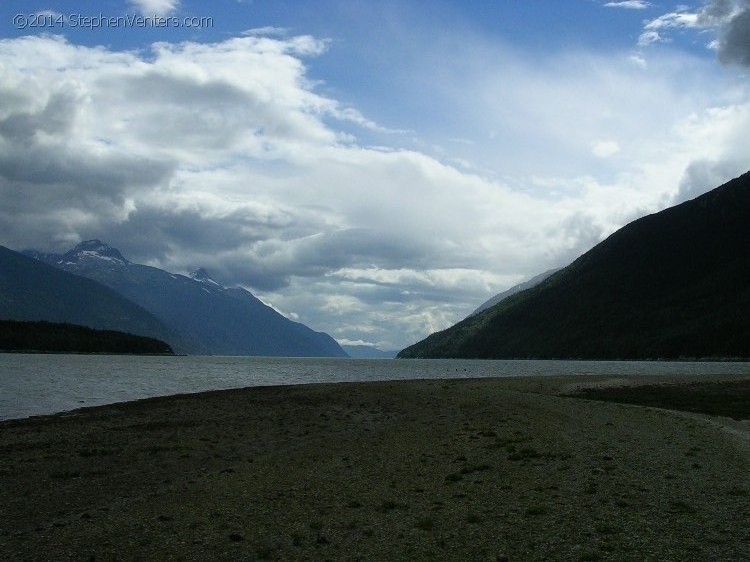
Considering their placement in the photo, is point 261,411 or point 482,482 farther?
point 261,411

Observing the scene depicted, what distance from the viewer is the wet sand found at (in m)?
16.0

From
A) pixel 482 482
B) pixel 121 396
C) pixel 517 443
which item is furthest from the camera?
pixel 121 396

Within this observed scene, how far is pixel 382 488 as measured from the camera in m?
22.7

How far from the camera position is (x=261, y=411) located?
52125 mm

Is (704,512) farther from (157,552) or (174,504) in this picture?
(174,504)

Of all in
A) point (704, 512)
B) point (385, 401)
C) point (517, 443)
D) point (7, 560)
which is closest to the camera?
point (7, 560)

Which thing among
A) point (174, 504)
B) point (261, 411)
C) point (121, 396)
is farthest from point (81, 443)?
point (121, 396)

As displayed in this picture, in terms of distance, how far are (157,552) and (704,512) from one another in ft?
51.5

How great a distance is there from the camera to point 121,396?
73500 mm

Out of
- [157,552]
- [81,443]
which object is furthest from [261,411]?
[157,552]

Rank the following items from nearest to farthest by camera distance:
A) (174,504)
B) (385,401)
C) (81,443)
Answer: (174,504) → (81,443) → (385,401)

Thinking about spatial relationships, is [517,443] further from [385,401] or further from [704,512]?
[385,401]

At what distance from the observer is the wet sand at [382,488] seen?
631 inches

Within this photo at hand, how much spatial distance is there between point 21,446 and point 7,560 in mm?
19767
